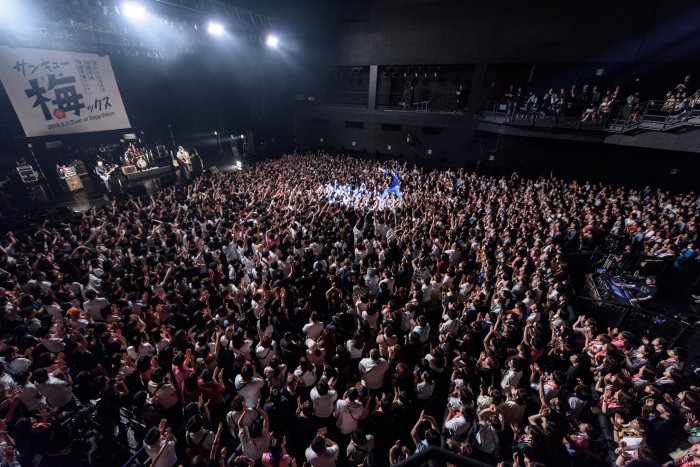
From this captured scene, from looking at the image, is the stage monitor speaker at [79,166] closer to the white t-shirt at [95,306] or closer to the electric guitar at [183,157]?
the electric guitar at [183,157]

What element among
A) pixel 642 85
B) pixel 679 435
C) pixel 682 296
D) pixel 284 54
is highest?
pixel 284 54

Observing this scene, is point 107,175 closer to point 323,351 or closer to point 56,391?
point 56,391

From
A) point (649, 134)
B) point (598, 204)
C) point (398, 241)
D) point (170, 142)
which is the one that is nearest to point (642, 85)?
point (649, 134)

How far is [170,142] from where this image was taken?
1557 centimetres

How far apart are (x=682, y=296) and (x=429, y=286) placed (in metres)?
5.82

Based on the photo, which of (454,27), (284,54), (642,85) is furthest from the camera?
(284,54)

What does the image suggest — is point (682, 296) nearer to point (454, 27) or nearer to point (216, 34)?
point (454, 27)

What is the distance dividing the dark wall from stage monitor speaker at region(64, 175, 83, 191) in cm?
1495

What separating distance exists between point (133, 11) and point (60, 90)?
4.13 meters

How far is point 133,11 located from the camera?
1046cm

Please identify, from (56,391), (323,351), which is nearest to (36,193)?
(56,391)

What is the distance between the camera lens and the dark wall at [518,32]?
10.6 meters

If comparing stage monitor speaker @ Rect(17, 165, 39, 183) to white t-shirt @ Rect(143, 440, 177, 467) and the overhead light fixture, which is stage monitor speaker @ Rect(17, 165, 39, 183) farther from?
white t-shirt @ Rect(143, 440, 177, 467)

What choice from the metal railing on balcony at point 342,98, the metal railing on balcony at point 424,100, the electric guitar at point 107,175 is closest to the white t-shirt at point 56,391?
the electric guitar at point 107,175
